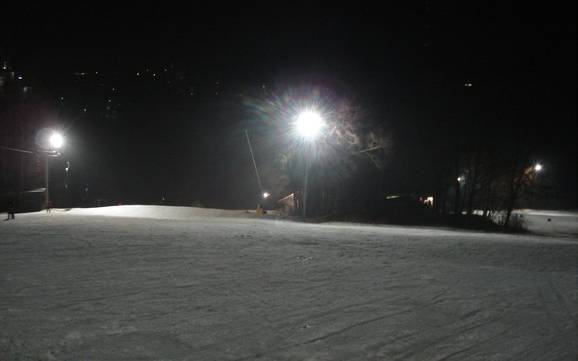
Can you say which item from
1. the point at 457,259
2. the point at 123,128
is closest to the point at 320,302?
the point at 457,259

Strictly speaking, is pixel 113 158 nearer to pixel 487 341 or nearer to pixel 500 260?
pixel 500 260

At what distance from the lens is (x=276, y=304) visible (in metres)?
6.00

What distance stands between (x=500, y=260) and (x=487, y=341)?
6.18 m

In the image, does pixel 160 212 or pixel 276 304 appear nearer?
pixel 276 304

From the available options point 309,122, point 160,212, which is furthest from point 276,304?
point 160,212

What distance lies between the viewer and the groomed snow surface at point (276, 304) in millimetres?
4539

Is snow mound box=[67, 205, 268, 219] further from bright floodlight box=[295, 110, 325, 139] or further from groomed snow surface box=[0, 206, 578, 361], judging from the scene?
groomed snow surface box=[0, 206, 578, 361]

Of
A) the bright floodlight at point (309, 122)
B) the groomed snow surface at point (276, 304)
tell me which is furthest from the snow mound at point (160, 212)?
the groomed snow surface at point (276, 304)

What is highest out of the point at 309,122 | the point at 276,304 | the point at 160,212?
the point at 309,122

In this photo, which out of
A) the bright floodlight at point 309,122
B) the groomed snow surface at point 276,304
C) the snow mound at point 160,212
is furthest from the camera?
the snow mound at point 160,212

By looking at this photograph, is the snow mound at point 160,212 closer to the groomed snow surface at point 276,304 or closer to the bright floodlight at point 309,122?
the bright floodlight at point 309,122

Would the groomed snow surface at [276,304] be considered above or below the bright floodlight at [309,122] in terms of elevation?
below

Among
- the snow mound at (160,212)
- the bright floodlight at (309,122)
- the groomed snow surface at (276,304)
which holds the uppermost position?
the bright floodlight at (309,122)

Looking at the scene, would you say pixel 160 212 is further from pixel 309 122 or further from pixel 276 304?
pixel 276 304
